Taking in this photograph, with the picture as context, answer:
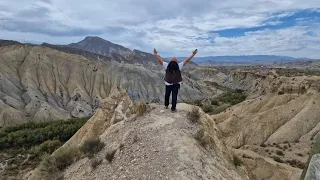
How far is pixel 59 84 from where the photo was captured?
316 feet

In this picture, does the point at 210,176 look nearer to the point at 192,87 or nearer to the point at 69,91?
the point at 69,91

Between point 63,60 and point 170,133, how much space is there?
336 ft

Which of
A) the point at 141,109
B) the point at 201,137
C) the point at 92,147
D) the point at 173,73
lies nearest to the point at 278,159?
the point at 173,73

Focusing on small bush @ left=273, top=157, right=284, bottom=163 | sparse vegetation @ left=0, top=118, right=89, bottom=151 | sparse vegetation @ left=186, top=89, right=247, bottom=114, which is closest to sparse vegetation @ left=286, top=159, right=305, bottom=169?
small bush @ left=273, top=157, right=284, bottom=163

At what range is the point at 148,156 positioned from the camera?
791cm

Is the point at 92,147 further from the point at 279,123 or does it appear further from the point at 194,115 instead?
the point at 279,123

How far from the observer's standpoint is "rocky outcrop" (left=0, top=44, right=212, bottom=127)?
260ft

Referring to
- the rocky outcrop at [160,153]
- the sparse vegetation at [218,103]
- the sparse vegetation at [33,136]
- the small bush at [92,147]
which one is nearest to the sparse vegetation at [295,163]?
the rocky outcrop at [160,153]

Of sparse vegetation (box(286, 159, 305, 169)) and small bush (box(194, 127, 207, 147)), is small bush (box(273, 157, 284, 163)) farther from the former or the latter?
small bush (box(194, 127, 207, 147))

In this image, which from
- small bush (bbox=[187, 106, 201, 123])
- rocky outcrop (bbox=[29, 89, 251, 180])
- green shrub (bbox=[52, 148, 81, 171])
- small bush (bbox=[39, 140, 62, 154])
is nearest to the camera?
rocky outcrop (bbox=[29, 89, 251, 180])

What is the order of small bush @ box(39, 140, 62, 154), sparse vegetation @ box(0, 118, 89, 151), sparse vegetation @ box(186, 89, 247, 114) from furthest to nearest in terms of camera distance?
sparse vegetation @ box(0, 118, 89, 151) → sparse vegetation @ box(186, 89, 247, 114) → small bush @ box(39, 140, 62, 154)

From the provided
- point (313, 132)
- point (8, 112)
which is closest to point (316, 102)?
point (313, 132)

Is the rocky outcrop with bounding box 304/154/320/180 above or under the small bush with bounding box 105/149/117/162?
above

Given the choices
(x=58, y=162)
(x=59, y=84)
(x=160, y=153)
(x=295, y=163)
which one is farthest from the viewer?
(x=59, y=84)
